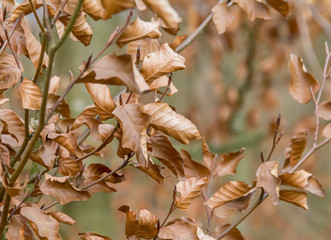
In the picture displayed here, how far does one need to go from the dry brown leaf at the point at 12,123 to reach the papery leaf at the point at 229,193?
0.29 meters

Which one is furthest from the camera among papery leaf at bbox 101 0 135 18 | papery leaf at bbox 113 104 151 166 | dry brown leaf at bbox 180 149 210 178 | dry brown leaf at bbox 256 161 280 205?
dry brown leaf at bbox 180 149 210 178

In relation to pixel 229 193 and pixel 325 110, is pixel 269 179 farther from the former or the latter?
pixel 325 110

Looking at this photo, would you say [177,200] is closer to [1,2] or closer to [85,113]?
[85,113]

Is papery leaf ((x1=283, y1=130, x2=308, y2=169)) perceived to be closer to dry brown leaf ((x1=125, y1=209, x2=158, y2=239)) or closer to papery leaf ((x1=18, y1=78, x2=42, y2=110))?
dry brown leaf ((x1=125, y1=209, x2=158, y2=239))

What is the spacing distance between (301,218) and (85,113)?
4.96 metres

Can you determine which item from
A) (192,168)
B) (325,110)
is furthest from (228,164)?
(325,110)

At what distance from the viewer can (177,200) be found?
21.8 inches

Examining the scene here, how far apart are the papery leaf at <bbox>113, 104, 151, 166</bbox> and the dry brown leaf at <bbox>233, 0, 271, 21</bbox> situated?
25cm

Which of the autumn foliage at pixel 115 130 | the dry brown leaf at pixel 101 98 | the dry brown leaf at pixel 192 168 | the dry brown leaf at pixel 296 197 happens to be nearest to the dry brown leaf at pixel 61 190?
the autumn foliage at pixel 115 130

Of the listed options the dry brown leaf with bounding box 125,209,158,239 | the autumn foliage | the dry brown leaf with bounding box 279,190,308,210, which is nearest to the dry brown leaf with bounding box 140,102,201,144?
the autumn foliage

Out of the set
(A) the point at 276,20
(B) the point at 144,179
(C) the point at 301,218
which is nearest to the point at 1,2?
(A) the point at 276,20

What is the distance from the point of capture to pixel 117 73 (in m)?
0.38

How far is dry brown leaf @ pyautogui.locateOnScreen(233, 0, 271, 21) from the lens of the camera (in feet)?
1.94

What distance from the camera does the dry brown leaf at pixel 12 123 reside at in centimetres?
51
